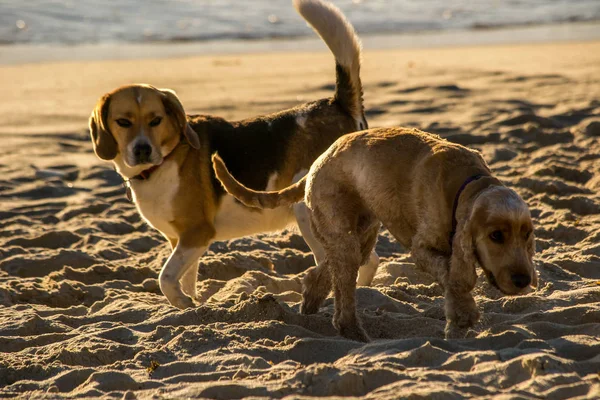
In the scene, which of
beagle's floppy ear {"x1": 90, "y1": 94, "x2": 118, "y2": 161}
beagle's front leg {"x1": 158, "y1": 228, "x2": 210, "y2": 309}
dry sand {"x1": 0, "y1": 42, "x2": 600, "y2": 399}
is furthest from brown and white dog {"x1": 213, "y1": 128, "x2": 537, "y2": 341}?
beagle's floppy ear {"x1": 90, "y1": 94, "x2": 118, "y2": 161}

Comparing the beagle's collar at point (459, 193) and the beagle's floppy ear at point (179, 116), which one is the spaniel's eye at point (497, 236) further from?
the beagle's floppy ear at point (179, 116)

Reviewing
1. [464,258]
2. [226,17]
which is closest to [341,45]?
[464,258]

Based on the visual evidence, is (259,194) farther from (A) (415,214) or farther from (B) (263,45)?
(B) (263,45)

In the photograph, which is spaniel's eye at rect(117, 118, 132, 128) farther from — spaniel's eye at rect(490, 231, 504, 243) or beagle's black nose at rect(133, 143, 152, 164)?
spaniel's eye at rect(490, 231, 504, 243)

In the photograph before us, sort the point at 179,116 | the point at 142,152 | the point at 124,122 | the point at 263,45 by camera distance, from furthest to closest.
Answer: the point at 263,45, the point at 179,116, the point at 124,122, the point at 142,152

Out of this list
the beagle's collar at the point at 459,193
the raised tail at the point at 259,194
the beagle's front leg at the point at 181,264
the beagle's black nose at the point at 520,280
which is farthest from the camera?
the beagle's front leg at the point at 181,264

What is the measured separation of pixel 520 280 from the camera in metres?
4.15

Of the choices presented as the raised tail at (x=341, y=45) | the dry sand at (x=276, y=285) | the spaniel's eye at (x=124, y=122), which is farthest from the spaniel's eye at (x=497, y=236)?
the spaniel's eye at (x=124, y=122)

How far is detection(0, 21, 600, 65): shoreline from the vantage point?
17.2 m

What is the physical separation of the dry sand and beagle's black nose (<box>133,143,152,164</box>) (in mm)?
936

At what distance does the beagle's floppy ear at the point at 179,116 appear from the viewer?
623 cm

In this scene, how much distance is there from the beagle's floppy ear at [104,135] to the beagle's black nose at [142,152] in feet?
0.92

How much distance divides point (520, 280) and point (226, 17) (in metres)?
18.9

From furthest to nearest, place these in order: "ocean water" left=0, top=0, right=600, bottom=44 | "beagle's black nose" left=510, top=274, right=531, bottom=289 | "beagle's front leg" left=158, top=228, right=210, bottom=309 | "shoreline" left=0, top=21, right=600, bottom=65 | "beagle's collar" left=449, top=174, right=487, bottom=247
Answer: "ocean water" left=0, top=0, right=600, bottom=44, "shoreline" left=0, top=21, right=600, bottom=65, "beagle's front leg" left=158, top=228, right=210, bottom=309, "beagle's collar" left=449, top=174, right=487, bottom=247, "beagle's black nose" left=510, top=274, right=531, bottom=289
